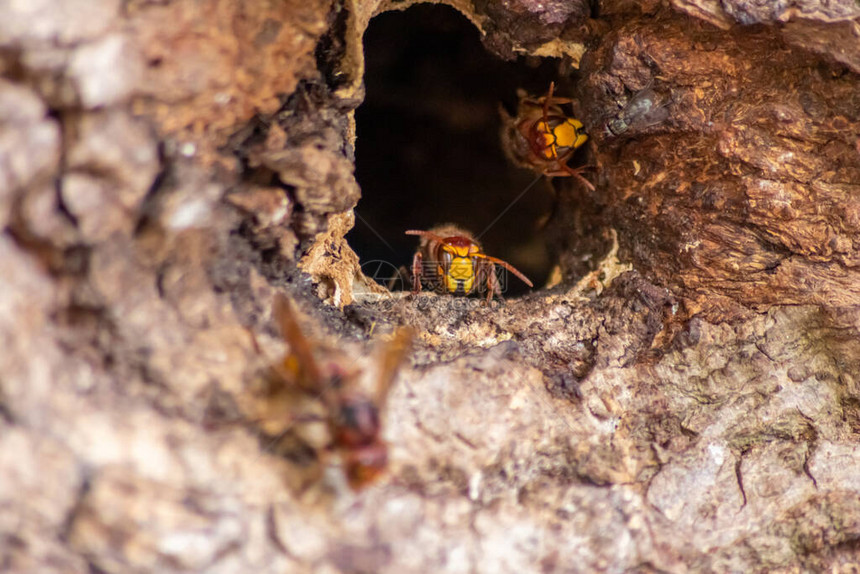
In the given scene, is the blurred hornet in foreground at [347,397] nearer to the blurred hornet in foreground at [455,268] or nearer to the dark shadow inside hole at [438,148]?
the blurred hornet in foreground at [455,268]

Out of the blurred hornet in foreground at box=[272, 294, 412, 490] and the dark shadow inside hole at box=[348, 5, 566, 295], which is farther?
the dark shadow inside hole at box=[348, 5, 566, 295]

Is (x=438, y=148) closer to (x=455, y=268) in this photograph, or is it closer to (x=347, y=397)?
(x=455, y=268)

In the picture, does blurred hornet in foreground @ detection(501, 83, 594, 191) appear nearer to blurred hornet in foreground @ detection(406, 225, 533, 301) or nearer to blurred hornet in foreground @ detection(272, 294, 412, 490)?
blurred hornet in foreground @ detection(406, 225, 533, 301)

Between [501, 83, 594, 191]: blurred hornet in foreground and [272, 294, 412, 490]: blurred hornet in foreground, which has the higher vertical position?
[272, 294, 412, 490]: blurred hornet in foreground

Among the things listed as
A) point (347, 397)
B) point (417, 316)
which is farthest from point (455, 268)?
point (347, 397)

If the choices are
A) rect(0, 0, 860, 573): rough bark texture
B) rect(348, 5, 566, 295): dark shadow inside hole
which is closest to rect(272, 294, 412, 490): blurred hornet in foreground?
rect(0, 0, 860, 573): rough bark texture

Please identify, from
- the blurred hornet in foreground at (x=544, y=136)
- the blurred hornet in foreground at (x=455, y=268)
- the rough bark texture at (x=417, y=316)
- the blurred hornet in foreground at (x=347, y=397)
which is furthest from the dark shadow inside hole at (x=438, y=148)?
the blurred hornet in foreground at (x=347, y=397)
